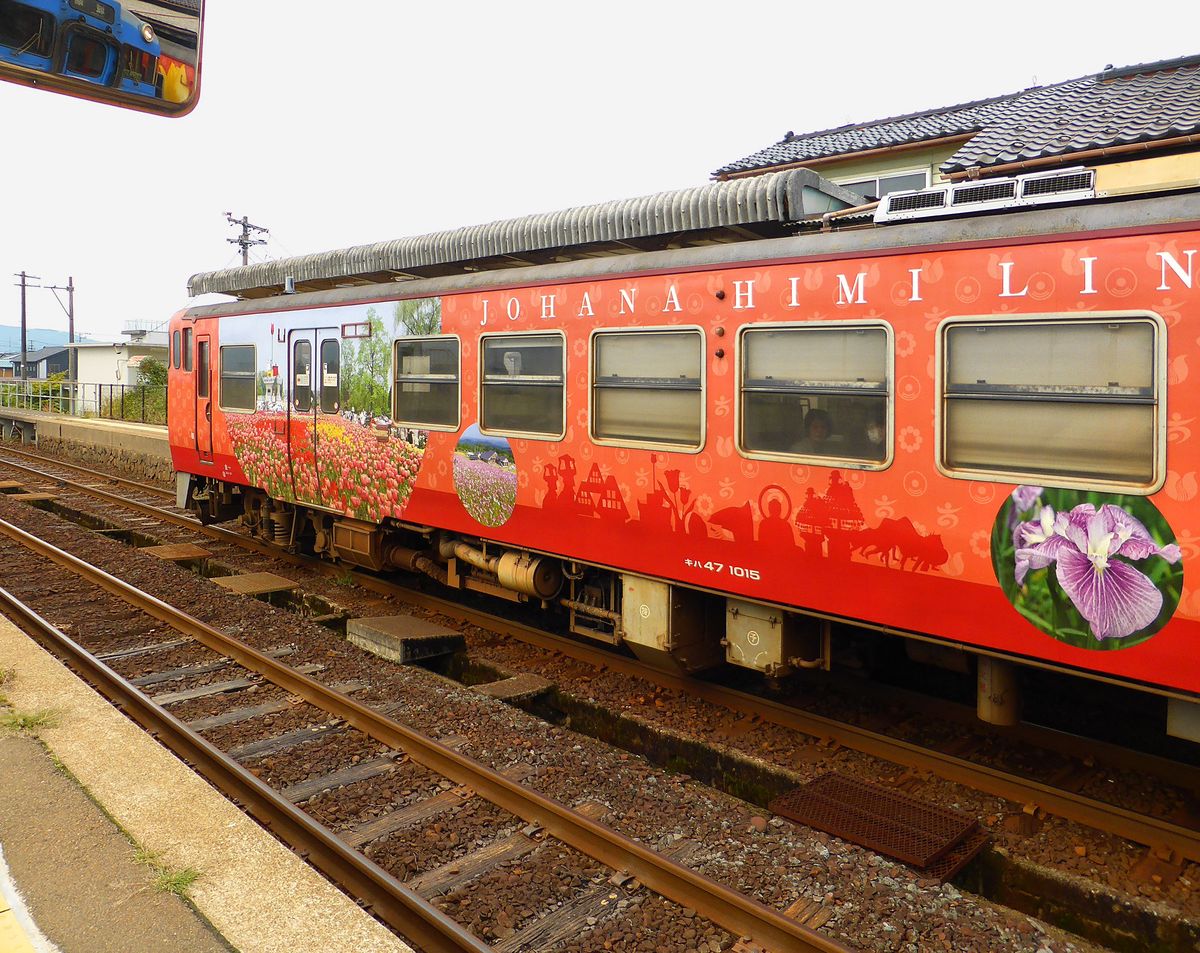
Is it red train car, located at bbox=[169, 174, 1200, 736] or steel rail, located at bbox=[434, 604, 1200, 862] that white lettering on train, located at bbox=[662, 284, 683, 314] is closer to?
red train car, located at bbox=[169, 174, 1200, 736]

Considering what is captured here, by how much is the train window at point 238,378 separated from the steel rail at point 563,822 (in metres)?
3.69

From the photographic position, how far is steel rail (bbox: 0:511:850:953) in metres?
3.71

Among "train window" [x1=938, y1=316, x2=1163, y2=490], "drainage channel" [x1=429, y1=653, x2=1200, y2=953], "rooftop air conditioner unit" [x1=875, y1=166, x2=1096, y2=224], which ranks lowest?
"drainage channel" [x1=429, y1=653, x2=1200, y2=953]

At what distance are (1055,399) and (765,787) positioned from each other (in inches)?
111

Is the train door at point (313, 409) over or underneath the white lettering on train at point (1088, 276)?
underneath

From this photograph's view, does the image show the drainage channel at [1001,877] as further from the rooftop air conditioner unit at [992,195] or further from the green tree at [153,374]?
the green tree at [153,374]

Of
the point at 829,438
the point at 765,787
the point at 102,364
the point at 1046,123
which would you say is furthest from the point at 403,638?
the point at 102,364

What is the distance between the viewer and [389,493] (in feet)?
28.4

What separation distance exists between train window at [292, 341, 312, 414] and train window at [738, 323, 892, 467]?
5.55m

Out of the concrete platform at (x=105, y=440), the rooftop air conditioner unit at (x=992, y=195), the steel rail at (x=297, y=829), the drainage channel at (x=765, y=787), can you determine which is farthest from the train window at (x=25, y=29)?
the concrete platform at (x=105, y=440)

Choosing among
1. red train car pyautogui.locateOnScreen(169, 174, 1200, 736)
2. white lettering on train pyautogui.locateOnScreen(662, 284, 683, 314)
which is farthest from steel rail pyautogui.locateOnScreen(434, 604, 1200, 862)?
white lettering on train pyautogui.locateOnScreen(662, 284, 683, 314)

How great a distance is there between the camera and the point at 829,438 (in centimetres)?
529

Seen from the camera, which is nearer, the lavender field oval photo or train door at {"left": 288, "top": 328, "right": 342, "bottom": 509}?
the lavender field oval photo

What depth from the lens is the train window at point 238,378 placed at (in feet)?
34.8
